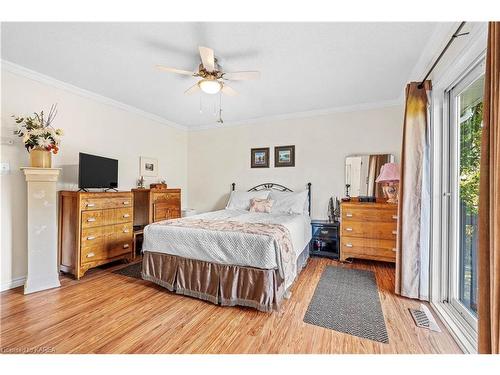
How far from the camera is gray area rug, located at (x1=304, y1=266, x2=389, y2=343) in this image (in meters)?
1.81

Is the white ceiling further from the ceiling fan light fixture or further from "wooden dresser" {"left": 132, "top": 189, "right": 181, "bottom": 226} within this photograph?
"wooden dresser" {"left": 132, "top": 189, "right": 181, "bottom": 226}

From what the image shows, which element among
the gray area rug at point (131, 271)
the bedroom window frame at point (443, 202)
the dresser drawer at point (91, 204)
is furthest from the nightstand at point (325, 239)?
the dresser drawer at point (91, 204)

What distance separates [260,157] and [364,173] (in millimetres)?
1894

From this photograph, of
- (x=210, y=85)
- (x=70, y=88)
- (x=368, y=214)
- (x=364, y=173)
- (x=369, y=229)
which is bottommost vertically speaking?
(x=369, y=229)

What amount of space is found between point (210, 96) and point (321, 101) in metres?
1.77

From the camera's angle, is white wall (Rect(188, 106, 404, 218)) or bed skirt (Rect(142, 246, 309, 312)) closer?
bed skirt (Rect(142, 246, 309, 312))

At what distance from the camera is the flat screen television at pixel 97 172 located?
114 inches

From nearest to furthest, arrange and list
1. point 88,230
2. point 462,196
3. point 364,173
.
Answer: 1. point 462,196
2. point 88,230
3. point 364,173

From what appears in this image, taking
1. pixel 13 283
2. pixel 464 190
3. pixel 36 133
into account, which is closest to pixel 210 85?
pixel 36 133

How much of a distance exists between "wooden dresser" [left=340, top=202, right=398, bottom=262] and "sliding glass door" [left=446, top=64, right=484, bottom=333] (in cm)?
106

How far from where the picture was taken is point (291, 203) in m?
3.77

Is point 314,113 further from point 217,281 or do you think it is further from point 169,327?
point 169,327

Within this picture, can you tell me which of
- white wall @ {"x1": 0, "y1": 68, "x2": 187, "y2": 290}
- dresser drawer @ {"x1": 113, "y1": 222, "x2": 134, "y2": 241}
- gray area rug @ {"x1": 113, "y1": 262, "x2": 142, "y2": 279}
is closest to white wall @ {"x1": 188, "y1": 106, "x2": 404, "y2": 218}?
white wall @ {"x1": 0, "y1": 68, "x2": 187, "y2": 290}
